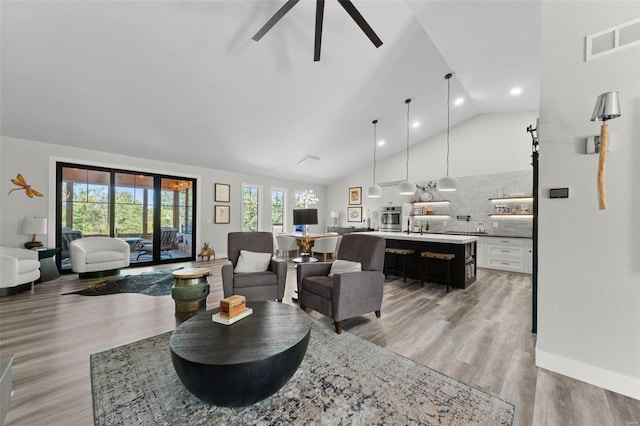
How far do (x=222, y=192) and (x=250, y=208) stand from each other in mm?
1061

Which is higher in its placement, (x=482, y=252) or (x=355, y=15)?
(x=355, y=15)

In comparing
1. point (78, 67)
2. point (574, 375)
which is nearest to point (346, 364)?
point (574, 375)

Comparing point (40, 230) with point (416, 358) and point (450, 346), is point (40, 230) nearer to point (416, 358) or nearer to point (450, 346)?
point (416, 358)

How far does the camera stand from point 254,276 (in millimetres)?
3066

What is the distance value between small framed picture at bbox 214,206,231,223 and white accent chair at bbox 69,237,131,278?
2.29 meters

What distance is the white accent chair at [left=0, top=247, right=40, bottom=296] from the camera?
3.31 meters

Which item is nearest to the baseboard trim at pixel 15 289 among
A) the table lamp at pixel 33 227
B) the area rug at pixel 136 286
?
the area rug at pixel 136 286

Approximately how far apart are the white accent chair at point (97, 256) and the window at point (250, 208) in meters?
3.14

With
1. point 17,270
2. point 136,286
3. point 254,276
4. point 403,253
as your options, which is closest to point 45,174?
point 17,270

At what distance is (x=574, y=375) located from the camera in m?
1.88

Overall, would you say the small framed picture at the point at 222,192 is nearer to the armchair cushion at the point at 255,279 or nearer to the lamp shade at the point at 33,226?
the lamp shade at the point at 33,226

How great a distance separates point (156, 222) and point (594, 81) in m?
7.34

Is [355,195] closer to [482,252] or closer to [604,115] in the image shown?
[482,252]

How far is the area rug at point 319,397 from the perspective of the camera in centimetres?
143
